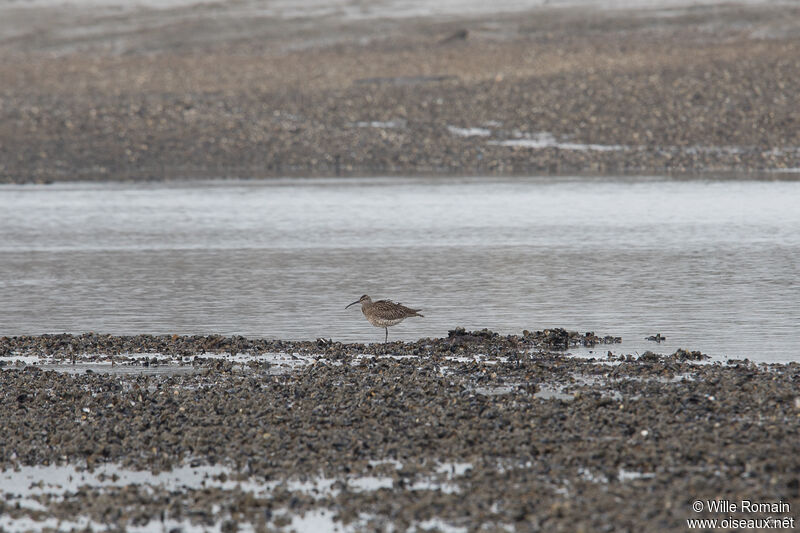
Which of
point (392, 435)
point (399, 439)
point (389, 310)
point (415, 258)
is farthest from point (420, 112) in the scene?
point (399, 439)

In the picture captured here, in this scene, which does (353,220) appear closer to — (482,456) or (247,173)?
(247,173)

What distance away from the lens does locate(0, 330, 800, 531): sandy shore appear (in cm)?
971

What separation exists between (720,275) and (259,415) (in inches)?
474

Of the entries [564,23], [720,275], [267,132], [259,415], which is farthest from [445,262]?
[564,23]

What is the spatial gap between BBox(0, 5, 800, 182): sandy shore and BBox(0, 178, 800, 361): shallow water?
368cm

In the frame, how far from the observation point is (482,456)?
1091cm

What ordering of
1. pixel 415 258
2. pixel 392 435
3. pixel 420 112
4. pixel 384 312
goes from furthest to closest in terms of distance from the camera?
pixel 420 112 < pixel 415 258 < pixel 384 312 < pixel 392 435

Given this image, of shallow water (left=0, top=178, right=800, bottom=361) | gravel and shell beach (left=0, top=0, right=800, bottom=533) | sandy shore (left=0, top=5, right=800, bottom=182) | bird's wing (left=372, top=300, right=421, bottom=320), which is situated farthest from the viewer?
sandy shore (left=0, top=5, right=800, bottom=182)

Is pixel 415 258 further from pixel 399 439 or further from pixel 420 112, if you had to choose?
pixel 420 112

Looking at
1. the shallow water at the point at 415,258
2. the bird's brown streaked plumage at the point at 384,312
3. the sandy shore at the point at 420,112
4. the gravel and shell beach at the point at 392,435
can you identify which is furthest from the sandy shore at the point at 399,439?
the sandy shore at the point at 420,112

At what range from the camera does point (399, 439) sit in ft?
37.5

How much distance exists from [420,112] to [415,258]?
24.7 meters

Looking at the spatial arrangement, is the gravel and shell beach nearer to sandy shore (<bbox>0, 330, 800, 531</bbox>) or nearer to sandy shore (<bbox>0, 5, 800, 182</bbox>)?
sandy shore (<bbox>0, 330, 800, 531</bbox>)

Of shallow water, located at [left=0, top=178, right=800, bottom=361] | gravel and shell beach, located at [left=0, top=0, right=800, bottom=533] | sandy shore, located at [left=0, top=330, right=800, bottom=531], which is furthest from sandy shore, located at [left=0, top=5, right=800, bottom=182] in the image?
sandy shore, located at [left=0, top=330, right=800, bottom=531]
